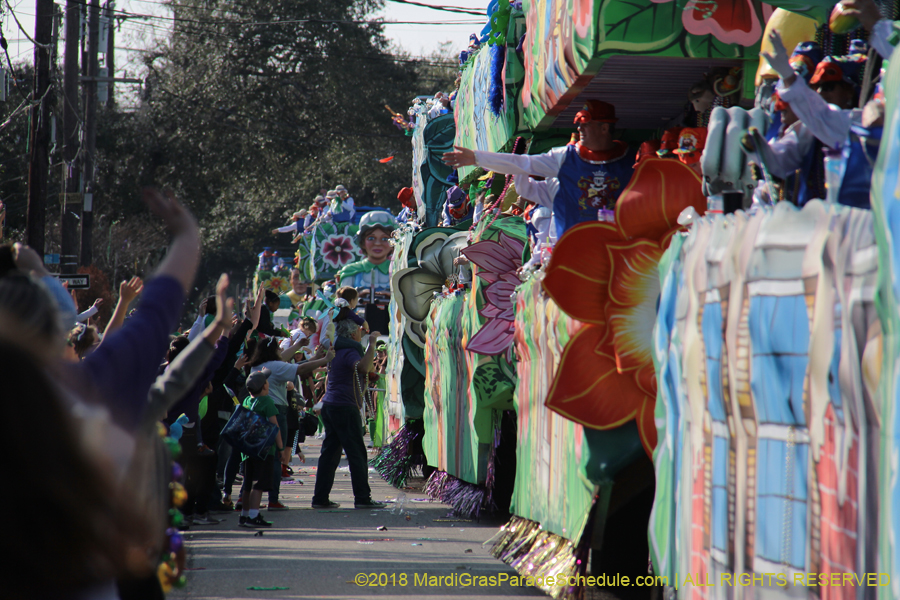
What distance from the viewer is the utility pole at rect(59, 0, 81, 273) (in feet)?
59.8

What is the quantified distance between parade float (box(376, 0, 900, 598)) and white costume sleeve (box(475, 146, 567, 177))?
419 mm

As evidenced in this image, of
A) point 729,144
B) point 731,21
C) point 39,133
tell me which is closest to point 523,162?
point 731,21

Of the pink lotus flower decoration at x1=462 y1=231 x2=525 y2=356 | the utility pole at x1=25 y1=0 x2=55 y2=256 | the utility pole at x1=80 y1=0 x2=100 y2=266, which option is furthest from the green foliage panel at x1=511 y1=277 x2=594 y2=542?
the utility pole at x1=80 y1=0 x2=100 y2=266

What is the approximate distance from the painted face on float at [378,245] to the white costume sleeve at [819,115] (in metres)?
15.3

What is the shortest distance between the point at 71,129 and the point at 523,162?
562 inches

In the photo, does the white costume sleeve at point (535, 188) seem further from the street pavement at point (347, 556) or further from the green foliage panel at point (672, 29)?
the street pavement at point (347, 556)

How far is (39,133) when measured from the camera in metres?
15.1

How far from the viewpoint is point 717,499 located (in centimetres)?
383

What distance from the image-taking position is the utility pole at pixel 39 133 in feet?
49.1

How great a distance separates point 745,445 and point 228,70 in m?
34.8

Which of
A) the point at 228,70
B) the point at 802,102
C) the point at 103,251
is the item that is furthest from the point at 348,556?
the point at 228,70

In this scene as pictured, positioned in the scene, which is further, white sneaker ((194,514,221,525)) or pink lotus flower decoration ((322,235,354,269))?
pink lotus flower decoration ((322,235,354,269))

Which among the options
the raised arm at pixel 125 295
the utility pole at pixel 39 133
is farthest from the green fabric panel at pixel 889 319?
the utility pole at pixel 39 133

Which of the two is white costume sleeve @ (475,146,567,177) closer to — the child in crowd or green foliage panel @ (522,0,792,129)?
green foliage panel @ (522,0,792,129)
